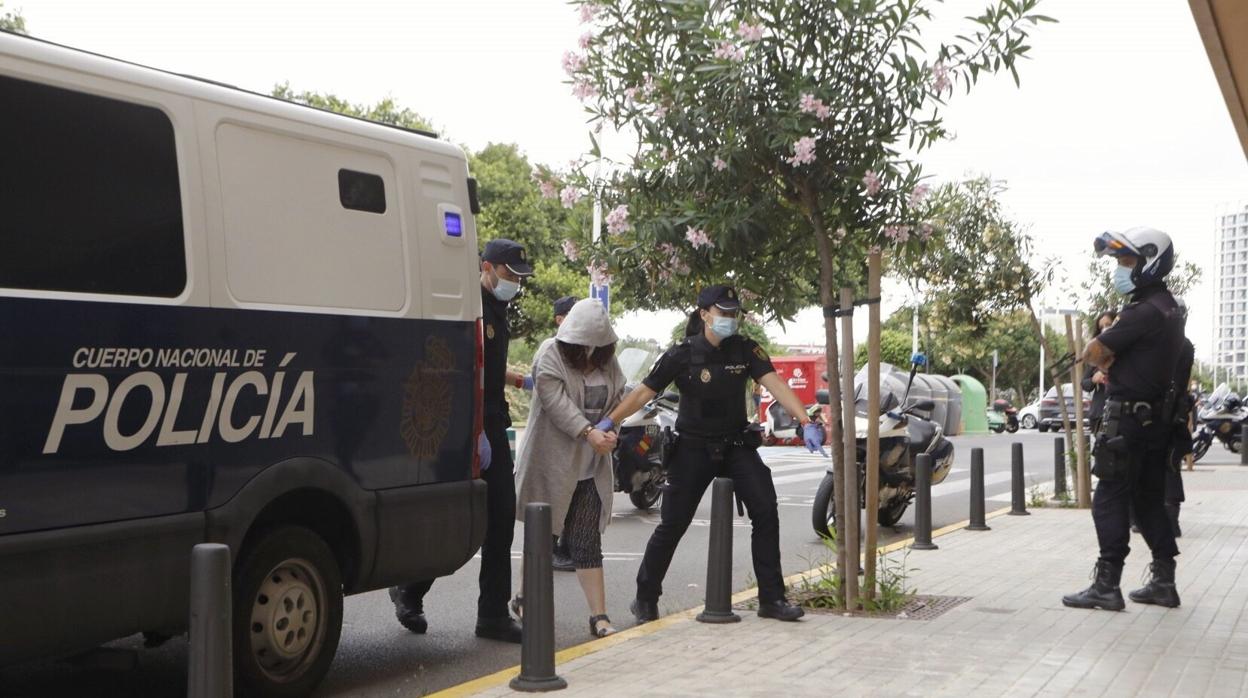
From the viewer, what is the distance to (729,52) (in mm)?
7621

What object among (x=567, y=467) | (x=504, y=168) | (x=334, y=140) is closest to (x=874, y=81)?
(x=567, y=467)

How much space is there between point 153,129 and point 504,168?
41.1 metres

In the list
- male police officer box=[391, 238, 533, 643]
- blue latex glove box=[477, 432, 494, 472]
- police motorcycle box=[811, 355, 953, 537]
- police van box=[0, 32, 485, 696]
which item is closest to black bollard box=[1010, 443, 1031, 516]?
police motorcycle box=[811, 355, 953, 537]

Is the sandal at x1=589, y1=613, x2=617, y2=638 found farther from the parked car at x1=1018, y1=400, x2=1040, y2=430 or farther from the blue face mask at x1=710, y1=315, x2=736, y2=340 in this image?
the parked car at x1=1018, y1=400, x2=1040, y2=430

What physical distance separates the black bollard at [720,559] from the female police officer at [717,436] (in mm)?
144

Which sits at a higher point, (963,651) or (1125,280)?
(1125,280)

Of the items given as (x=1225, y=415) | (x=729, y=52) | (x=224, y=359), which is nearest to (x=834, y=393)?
(x=729, y=52)

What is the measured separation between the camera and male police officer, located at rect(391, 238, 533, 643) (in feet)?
24.7

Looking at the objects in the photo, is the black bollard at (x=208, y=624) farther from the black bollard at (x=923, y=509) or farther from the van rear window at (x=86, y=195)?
the black bollard at (x=923, y=509)

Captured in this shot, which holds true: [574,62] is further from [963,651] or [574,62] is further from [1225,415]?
[1225,415]

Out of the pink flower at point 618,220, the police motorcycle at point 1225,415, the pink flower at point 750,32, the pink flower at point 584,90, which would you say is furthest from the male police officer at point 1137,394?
the police motorcycle at point 1225,415

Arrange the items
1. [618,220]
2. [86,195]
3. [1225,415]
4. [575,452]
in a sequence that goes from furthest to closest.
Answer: [1225,415] → [618,220] → [575,452] → [86,195]

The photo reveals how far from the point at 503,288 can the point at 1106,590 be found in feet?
12.6

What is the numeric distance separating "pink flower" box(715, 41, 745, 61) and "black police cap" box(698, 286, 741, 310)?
122cm
